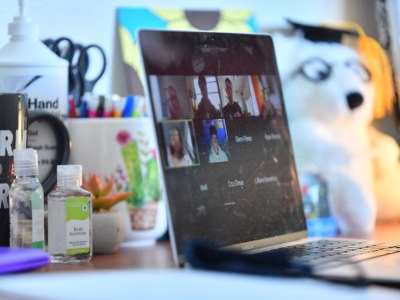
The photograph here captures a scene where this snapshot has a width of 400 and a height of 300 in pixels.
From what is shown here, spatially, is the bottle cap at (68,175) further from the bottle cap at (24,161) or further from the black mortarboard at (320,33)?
the black mortarboard at (320,33)

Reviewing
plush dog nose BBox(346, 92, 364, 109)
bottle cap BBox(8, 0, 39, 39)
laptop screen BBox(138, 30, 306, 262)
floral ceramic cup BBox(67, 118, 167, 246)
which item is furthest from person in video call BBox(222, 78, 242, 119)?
plush dog nose BBox(346, 92, 364, 109)

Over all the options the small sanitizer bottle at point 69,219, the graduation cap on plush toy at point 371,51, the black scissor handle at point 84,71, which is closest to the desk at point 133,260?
the small sanitizer bottle at point 69,219

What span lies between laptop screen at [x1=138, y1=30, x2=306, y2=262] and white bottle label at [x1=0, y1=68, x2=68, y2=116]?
175 millimetres

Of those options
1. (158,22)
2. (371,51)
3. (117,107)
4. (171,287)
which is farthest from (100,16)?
(171,287)

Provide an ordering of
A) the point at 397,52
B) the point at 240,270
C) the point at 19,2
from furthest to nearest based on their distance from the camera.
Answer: the point at 397,52 < the point at 19,2 < the point at 240,270

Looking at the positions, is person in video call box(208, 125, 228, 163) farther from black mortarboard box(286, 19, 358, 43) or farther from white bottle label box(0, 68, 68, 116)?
black mortarboard box(286, 19, 358, 43)

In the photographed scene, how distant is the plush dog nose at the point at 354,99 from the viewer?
1.35 metres

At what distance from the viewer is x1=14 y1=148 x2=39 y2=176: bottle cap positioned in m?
0.86

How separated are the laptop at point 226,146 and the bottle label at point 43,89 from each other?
6.9 inches

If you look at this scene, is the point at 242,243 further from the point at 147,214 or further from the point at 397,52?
the point at 397,52

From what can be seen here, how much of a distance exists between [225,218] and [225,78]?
18cm

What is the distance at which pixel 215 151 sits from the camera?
93cm

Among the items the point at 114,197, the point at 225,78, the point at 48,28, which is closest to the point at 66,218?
the point at 114,197

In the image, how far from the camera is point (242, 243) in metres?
0.93
